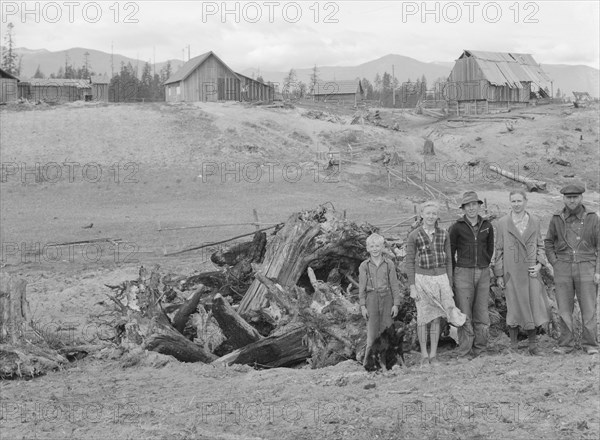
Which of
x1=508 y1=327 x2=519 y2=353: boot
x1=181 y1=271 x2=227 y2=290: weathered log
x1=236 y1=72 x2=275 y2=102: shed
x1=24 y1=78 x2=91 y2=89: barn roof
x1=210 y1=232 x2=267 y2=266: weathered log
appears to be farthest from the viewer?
x1=24 y1=78 x2=91 y2=89: barn roof

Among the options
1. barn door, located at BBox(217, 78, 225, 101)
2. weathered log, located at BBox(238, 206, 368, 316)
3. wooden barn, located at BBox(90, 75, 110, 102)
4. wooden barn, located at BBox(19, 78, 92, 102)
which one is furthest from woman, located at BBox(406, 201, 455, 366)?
wooden barn, located at BBox(90, 75, 110, 102)

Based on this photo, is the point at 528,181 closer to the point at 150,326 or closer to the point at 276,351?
the point at 276,351

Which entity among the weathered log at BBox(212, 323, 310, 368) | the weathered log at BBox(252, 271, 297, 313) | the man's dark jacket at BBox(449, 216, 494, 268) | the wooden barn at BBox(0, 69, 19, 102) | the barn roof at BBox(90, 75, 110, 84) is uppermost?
the barn roof at BBox(90, 75, 110, 84)

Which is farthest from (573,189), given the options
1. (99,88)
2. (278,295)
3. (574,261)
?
(99,88)

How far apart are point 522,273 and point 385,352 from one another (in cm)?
160

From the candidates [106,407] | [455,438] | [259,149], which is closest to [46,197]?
[259,149]

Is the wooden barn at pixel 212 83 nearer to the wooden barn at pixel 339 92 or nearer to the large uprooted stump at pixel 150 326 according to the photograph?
the wooden barn at pixel 339 92

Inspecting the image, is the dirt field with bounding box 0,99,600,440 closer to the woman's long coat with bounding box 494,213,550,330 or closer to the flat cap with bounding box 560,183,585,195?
the woman's long coat with bounding box 494,213,550,330

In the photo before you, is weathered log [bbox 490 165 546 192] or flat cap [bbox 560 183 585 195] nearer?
flat cap [bbox 560 183 585 195]

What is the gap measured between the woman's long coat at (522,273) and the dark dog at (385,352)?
3.90 feet

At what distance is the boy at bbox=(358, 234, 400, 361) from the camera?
7121 millimetres

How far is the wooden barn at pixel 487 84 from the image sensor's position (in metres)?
45.4

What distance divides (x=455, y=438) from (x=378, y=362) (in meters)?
1.92

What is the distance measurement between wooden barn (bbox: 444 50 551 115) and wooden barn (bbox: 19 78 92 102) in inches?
975
